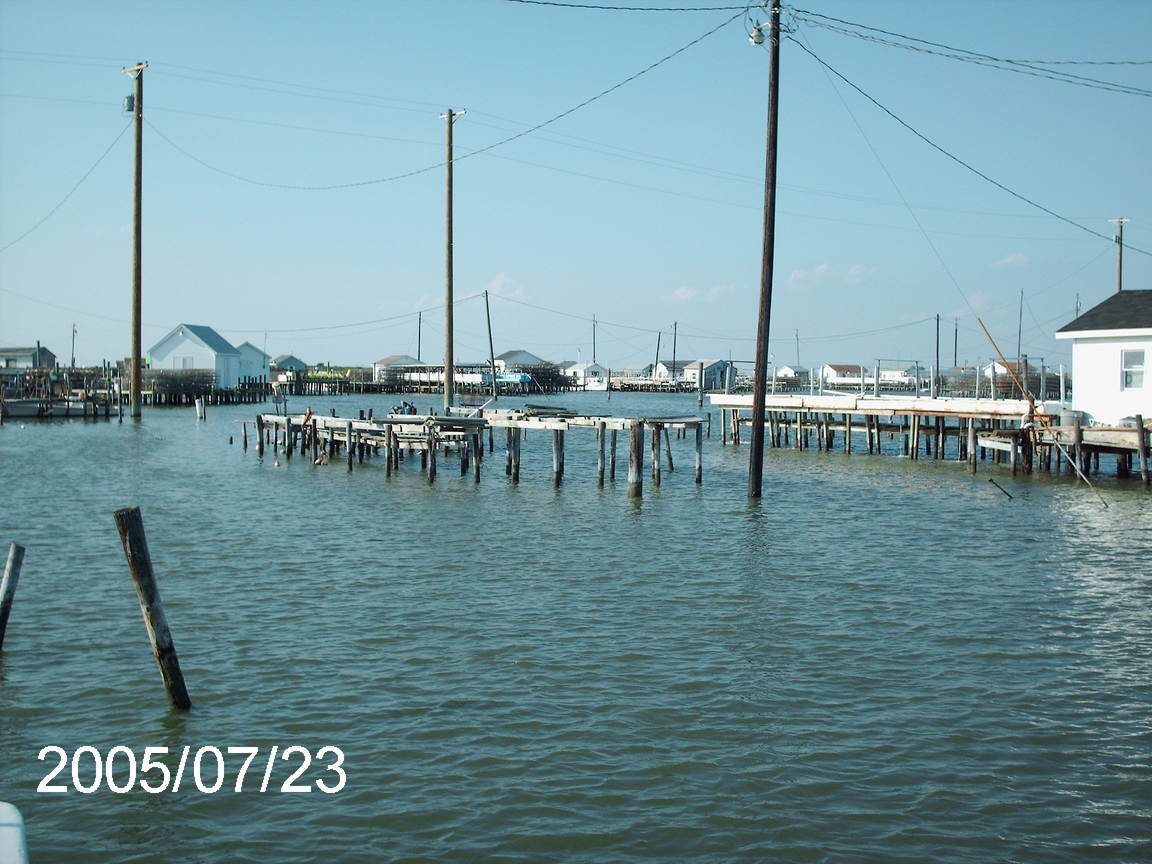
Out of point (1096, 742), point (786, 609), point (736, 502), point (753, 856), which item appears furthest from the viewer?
point (736, 502)

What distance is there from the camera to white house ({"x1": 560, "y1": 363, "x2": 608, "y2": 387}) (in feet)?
533

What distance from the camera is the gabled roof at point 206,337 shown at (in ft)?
277

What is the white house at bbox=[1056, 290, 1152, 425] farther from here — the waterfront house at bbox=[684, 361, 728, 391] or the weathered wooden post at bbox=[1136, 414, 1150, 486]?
the waterfront house at bbox=[684, 361, 728, 391]

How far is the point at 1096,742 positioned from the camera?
345 inches

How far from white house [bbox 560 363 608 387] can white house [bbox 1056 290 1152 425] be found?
130981 mm

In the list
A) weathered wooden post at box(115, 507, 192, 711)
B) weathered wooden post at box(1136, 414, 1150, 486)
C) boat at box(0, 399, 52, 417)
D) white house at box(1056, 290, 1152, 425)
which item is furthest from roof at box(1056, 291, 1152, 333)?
boat at box(0, 399, 52, 417)

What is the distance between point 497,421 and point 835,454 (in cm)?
1734

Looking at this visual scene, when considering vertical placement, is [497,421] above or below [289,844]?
above

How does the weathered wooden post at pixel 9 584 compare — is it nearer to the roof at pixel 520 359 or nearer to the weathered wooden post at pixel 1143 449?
the weathered wooden post at pixel 1143 449

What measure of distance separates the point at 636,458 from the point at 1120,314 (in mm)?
16416

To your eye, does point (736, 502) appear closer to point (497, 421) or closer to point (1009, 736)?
point (497, 421)

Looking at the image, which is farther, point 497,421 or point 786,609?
point 497,421

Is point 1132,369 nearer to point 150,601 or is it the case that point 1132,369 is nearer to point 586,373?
point 150,601

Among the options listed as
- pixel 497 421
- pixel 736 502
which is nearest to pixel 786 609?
pixel 736 502
